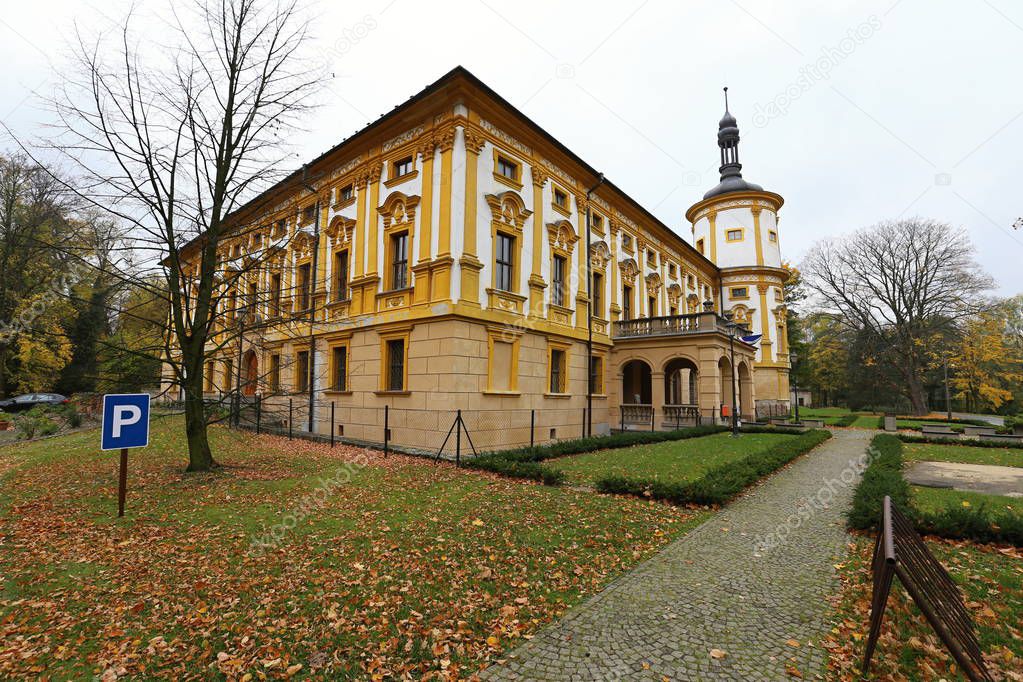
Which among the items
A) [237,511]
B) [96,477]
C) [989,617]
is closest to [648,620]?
[989,617]

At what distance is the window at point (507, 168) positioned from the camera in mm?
16859

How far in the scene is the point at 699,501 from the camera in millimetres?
8453

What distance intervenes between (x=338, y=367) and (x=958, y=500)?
1889 centimetres

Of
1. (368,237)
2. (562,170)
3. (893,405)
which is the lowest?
(893,405)

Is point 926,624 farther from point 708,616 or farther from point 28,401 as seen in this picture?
point 28,401

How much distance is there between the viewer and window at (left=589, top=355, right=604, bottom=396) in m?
21.6

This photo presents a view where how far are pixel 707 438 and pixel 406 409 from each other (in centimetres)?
1293

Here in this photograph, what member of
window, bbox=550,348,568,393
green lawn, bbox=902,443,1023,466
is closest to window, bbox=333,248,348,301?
window, bbox=550,348,568,393

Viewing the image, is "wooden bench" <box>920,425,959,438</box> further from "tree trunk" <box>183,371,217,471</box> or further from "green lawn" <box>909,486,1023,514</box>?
"tree trunk" <box>183,371,217,471</box>

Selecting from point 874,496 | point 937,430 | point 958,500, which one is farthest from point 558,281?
point 937,430

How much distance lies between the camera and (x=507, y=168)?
17359 millimetres

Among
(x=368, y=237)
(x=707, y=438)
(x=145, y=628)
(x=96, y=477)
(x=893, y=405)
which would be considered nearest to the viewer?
(x=145, y=628)

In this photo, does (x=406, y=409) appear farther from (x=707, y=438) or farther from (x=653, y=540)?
(x=707, y=438)

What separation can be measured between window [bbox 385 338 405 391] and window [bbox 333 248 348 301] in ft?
11.9
